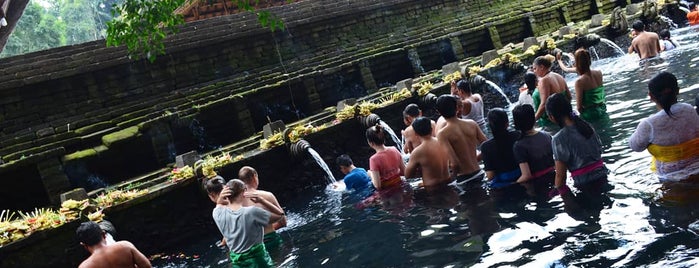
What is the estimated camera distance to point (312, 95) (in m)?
15.6

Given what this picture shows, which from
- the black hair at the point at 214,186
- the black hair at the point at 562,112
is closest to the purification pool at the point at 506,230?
the black hair at the point at 562,112

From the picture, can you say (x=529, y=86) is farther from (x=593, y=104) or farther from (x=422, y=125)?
(x=422, y=125)

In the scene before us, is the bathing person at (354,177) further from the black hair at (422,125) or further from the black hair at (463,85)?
the black hair at (463,85)

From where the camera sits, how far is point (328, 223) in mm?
7711

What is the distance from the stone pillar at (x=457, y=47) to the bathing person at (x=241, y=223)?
1522 cm

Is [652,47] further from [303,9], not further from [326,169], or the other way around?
[303,9]

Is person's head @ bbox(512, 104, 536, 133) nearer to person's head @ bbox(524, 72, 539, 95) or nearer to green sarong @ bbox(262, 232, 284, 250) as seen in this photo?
green sarong @ bbox(262, 232, 284, 250)

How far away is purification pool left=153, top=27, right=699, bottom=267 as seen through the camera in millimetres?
4176

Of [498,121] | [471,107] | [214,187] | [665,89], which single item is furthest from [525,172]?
[471,107]

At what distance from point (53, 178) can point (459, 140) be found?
798cm

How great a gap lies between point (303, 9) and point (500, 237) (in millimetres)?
14327

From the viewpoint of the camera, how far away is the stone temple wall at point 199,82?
37.1 ft

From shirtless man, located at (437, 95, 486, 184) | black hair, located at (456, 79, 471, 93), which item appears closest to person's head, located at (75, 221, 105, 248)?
shirtless man, located at (437, 95, 486, 184)

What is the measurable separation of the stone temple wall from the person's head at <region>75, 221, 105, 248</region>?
5.77 meters
